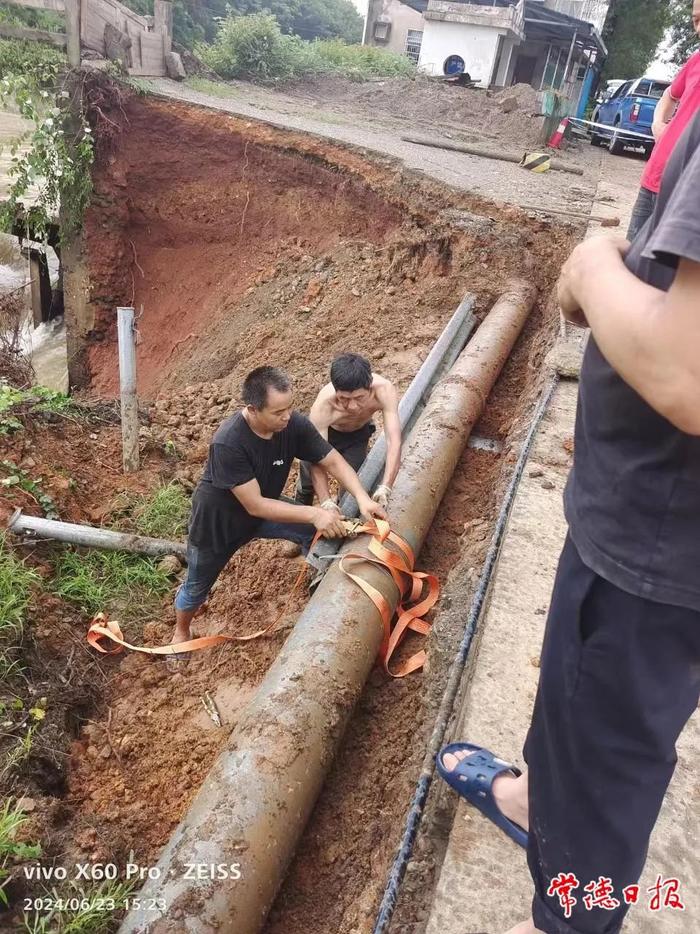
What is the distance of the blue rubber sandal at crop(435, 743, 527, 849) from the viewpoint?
71.2 inches

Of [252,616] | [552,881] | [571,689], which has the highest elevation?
[571,689]

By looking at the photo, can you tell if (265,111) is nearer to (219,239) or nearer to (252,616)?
(219,239)

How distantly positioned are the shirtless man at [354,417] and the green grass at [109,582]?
122 centimetres

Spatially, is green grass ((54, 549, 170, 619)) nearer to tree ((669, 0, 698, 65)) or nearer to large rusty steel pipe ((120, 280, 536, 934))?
large rusty steel pipe ((120, 280, 536, 934))

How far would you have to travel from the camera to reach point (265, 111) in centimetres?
1188

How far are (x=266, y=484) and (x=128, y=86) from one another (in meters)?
8.74

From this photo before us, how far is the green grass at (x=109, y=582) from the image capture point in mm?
4418

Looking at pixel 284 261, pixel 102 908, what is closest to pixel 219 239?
pixel 284 261

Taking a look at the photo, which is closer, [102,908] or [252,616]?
[102,908]

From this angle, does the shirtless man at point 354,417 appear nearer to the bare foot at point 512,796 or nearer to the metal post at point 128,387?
the metal post at point 128,387

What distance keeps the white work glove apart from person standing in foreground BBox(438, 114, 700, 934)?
2.31 m

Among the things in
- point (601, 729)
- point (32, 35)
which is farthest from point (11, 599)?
point (32, 35)

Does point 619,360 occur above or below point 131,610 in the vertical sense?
above

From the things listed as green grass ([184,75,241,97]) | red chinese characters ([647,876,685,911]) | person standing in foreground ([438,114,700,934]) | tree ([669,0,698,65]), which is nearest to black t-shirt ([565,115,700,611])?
person standing in foreground ([438,114,700,934])
